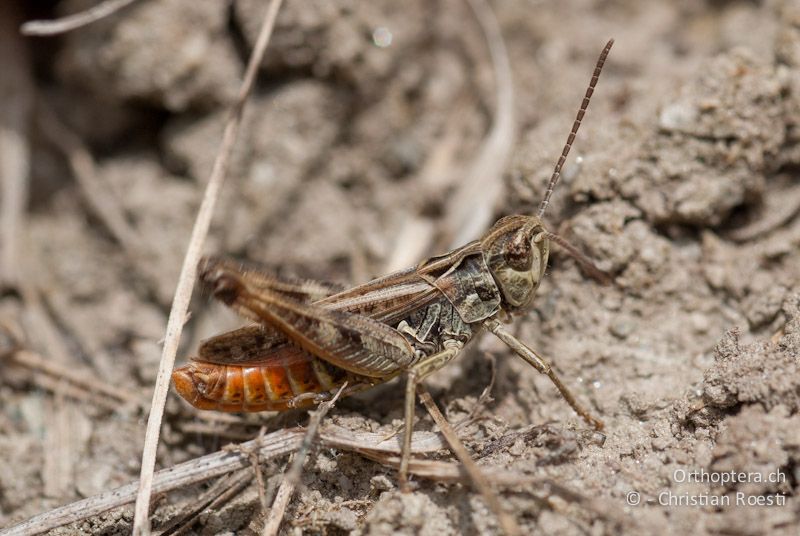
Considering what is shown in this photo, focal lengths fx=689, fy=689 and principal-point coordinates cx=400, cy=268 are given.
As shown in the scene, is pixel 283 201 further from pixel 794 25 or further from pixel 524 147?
pixel 794 25

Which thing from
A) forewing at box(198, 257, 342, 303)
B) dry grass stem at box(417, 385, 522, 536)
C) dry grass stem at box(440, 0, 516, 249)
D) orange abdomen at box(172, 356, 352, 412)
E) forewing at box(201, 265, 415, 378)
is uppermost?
dry grass stem at box(440, 0, 516, 249)

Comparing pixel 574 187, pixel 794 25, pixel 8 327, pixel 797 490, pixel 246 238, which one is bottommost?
pixel 797 490

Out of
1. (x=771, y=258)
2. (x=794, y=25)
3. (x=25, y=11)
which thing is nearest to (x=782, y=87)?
(x=794, y=25)

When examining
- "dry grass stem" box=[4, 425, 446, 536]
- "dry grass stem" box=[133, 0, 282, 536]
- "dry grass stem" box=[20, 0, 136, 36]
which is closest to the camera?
"dry grass stem" box=[133, 0, 282, 536]

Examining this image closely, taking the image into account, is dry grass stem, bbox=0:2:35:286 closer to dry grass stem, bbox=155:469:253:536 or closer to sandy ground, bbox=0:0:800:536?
sandy ground, bbox=0:0:800:536

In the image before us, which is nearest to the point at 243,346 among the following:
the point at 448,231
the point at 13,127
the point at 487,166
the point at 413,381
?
the point at 413,381

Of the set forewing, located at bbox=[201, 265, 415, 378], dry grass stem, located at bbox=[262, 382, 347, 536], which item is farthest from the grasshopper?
dry grass stem, located at bbox=[262, 382, 347, 536]

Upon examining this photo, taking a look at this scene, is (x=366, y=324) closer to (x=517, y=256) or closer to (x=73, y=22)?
(x=517, y=256)

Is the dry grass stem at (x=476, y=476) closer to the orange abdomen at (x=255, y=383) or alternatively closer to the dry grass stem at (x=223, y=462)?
Answer: the dry grass stem at (x=223, y=462)
